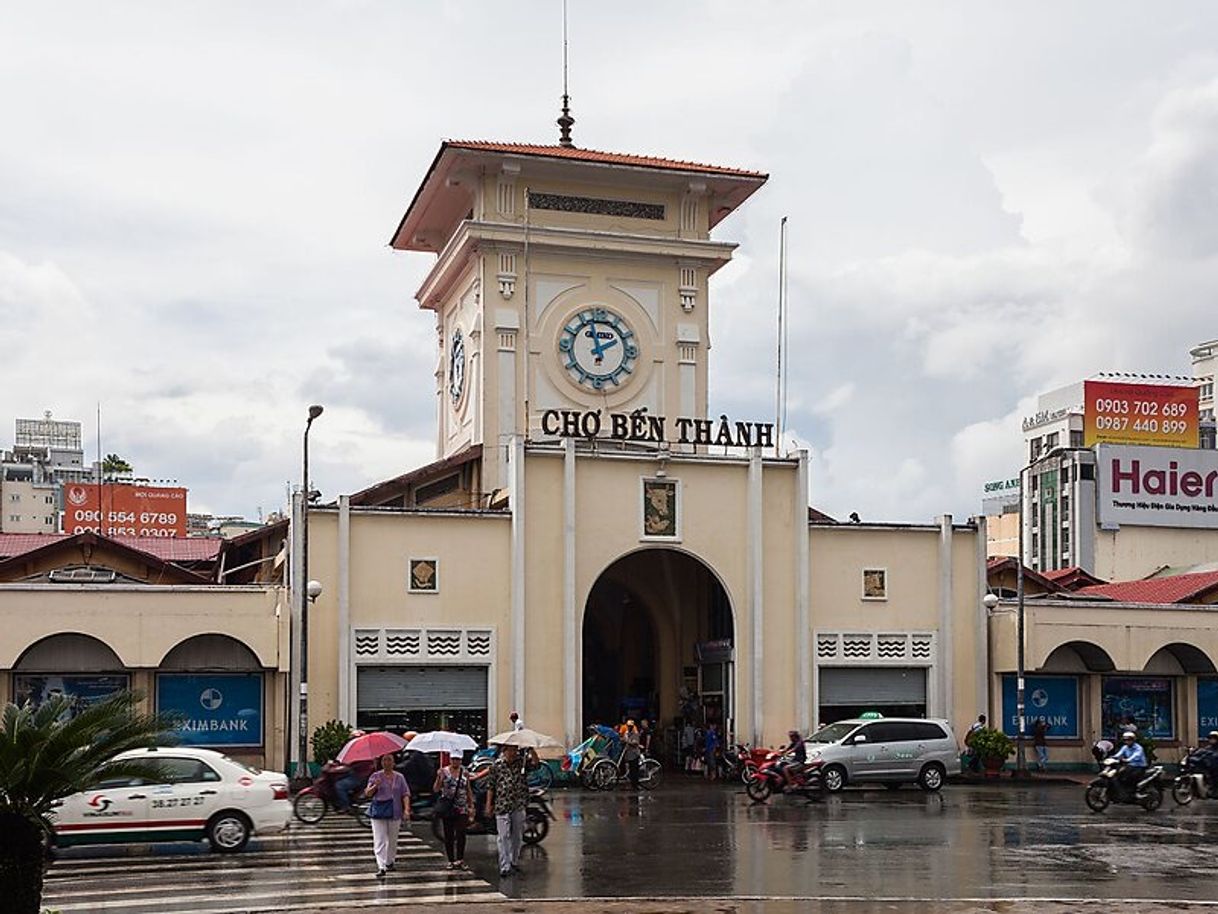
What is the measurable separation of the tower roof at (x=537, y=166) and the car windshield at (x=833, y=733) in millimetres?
17933

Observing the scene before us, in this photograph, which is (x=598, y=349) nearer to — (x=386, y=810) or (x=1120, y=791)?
(x=1120, y=791)

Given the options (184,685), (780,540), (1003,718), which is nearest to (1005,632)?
(1003,718)

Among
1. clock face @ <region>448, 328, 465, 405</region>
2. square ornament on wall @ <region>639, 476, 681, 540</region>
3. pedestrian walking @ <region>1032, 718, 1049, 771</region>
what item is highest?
clock face @ <region>448, 328, 465, 405</region>

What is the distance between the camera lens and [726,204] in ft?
162

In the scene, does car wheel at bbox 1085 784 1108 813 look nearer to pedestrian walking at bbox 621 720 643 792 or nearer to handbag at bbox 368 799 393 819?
pedestrian walking at bbox 621 720 643 792

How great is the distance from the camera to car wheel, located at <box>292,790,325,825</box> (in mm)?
27828

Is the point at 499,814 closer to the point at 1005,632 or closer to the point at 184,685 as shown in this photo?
the point at 184,685

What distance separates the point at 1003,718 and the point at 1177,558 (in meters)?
49.6

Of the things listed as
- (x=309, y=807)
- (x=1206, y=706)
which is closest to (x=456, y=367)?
(x=1206, y=706)

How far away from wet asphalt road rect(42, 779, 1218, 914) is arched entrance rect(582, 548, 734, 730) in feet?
40.8

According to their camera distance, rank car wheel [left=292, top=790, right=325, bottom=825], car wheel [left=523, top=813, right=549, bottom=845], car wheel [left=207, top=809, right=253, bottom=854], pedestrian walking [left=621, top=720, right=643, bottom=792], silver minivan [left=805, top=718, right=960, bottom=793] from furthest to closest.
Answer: pedestrian walking [left=621, top=720, right=643, bottom=792], silver minivan [left=805, top=718, right=960, bottom=793], car wheel [left=292, top=790, right=325, bottom=825], car wheel [left=523, top=813, right=549, bottom=845], car wheel [left=207, top=809, right=253, bottom=854]

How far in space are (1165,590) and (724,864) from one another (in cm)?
3125

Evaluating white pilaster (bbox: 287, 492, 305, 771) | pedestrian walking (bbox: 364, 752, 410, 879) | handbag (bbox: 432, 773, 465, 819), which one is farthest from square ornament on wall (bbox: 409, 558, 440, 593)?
pedestrian walking (bbox: 364, 752, 410, 879)

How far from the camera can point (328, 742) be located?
35906 mm
